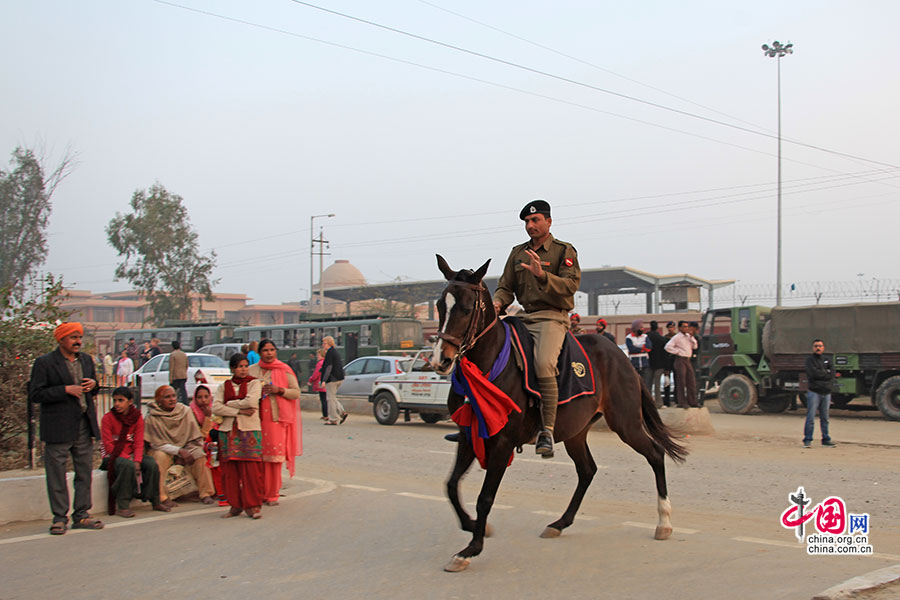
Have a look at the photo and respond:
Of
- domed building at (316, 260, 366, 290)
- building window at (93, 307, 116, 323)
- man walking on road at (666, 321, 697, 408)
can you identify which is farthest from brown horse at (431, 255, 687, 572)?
building window at (93, 307, 116, 323)

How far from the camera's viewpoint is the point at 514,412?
617 centimetres

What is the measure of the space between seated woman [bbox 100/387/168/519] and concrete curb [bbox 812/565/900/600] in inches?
256

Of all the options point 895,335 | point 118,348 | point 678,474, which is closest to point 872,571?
point 678,474

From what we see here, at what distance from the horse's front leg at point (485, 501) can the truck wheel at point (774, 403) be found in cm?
1885

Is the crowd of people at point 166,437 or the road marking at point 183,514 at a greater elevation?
the crowd of people at point 166,437

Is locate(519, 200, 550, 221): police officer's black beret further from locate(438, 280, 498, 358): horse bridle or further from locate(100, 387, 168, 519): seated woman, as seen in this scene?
locate(100, 387, 168, 519): seated woman

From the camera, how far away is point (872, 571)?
5.35 m

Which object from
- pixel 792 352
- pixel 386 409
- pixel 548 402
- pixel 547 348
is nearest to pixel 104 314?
pixel 386 409

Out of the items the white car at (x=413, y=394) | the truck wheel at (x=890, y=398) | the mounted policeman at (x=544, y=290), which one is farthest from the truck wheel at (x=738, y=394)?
the mounted policeman at (x=544, y=290)

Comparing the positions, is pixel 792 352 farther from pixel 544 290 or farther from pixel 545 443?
pixel 545 443

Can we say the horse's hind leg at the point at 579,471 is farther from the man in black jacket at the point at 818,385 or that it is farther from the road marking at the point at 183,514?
the man in black jacket at the point at 818,385

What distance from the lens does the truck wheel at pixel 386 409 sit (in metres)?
18.7

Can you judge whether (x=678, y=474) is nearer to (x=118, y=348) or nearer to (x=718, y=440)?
(x=718, y=440)

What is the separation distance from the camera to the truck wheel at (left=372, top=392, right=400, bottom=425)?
61.3 feet
